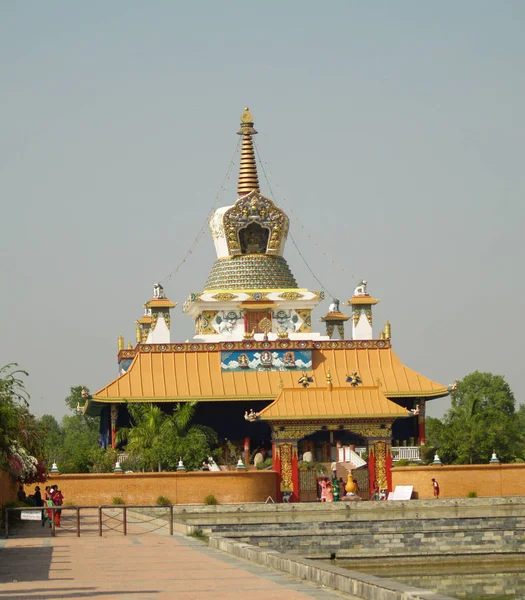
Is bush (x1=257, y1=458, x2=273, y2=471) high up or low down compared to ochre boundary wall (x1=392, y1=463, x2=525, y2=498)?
up

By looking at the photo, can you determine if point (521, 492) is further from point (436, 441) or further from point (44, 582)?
point (44, 582)

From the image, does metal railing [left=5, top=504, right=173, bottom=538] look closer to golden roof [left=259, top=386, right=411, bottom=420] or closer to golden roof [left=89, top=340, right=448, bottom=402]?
golden roof [left=259, top=386, right=411, bottom=420]

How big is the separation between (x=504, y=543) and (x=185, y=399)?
22.8 m

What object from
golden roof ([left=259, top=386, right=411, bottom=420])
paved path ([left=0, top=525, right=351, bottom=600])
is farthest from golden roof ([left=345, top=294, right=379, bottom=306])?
paved path ([left=0, top=525, right=351, bottom=600])

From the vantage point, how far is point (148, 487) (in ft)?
157

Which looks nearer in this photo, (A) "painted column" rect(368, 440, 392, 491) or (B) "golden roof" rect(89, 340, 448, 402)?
(A) "painted column" rect(368, 440, 392, 491)

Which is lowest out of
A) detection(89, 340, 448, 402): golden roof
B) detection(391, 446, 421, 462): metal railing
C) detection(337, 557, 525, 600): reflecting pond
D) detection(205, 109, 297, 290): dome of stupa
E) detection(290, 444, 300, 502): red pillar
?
detection(337, 557, 525, 600): reflecting pond

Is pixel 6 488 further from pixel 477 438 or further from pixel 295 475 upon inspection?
pixel 477 438

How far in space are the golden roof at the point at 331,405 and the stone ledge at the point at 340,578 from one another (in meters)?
24.8

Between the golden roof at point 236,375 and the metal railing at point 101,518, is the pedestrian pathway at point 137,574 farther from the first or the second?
the golden roof at point 236,375

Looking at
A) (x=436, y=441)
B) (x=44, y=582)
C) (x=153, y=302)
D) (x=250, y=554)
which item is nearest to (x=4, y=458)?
(x=250, y=554)

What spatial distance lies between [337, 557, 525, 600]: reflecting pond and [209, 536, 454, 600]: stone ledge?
246 inches

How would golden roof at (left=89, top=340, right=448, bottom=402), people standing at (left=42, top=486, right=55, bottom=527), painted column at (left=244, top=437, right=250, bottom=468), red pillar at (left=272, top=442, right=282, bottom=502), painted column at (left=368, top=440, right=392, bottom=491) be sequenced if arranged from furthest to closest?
golden roof at (left=89, top=340, right=448, bottom=402)
painted column at (left=244, top=437, right=250, bottom=468)
painted column at (left=368, top=440, right=392, bottom=491)
red pillar at (left=272, top=442, right=282, bottom=502)
people standing at (left=42, top=486, right=55, bottom=527)

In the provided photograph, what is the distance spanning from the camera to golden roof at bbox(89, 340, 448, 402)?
57.9m
